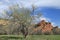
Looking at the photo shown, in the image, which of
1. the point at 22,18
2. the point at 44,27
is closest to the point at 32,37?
the point at 22,18

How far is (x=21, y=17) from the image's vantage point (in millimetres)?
33406

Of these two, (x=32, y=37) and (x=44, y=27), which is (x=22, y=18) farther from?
(x=44, y=27)

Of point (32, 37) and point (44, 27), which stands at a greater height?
point (44, 27)

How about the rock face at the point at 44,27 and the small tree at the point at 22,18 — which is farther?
the rock face at the point at 44,27

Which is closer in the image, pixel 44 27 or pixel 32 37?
pixel 32 37

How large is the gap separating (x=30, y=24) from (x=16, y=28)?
225 centimetres

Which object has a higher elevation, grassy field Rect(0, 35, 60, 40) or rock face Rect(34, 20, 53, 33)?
rock face Rect(34, 20, 53, 33)

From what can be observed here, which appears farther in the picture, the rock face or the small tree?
the rock face

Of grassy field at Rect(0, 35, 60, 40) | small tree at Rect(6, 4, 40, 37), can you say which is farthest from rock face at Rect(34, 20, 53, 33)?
small tree at Rect(6, 4, 40, 37)

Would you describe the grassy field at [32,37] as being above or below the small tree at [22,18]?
below

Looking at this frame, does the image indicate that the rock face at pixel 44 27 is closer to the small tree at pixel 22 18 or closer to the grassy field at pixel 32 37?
the grassy field at pixel 32 37

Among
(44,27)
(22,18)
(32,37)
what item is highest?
(22,18)

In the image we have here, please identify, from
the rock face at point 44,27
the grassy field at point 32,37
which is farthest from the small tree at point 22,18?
the rock face at point 44,27

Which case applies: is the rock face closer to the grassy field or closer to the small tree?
the grassy field
